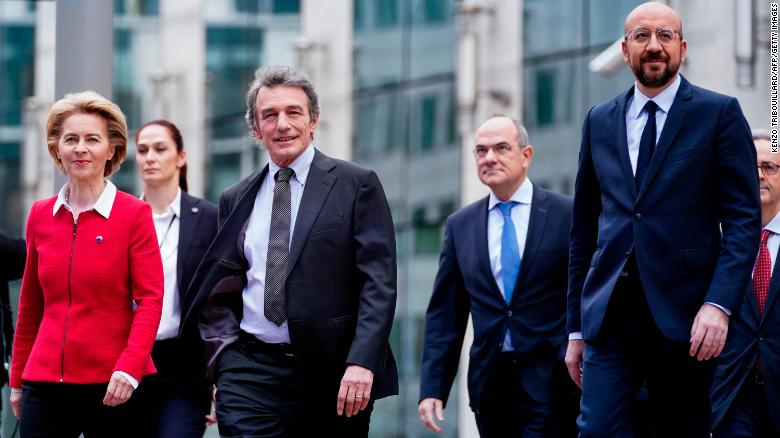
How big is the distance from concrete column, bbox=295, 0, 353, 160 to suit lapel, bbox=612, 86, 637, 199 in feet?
46.4

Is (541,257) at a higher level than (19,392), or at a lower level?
higher

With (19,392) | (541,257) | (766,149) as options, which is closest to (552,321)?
(541,257)

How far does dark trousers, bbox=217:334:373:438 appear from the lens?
627 centimetres

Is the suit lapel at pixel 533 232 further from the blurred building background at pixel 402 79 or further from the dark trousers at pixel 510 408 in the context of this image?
the blurred building background at pixel 402 79

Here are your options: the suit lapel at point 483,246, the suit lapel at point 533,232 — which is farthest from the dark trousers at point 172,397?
the suit lapel at point 533,232

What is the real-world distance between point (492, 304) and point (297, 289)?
1.75 metres

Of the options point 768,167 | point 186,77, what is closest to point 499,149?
point 768,167

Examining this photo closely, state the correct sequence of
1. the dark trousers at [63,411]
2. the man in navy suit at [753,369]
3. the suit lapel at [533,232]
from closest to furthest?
1. the dark trousers at [63,411]
2. the man in navy suit at [753,369]
3. the suit lapel at [533,232]

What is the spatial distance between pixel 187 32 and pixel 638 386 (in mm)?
18569

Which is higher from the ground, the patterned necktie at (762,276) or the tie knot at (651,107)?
the tie knot at (651,107)

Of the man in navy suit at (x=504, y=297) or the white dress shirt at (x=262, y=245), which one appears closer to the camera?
the white dress shirt at (x=262, y=245)

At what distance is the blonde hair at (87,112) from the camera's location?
642cm

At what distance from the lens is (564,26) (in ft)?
56.1

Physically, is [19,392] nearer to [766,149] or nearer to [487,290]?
[487,290]
